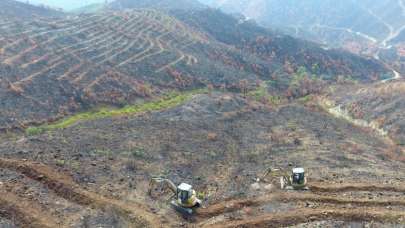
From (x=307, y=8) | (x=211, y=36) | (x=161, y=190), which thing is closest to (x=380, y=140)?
(x=161, y=190)

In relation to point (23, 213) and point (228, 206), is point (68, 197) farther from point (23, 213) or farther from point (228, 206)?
point (228, 206)

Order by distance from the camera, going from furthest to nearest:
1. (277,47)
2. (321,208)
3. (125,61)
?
(277,47), (125,61), (321,208)

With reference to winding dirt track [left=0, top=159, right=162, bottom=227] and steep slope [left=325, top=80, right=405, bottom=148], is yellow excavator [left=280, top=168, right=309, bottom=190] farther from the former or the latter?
steep slope [left=325, top=80, right=405, bottom=148]

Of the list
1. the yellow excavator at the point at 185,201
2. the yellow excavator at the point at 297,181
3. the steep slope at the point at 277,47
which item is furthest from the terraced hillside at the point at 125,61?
the yellow excavator at the point at 297,181

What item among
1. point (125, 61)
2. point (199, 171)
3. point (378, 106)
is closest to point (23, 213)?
point (199, 171)

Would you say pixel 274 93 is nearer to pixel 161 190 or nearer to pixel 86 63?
pixel 86 63

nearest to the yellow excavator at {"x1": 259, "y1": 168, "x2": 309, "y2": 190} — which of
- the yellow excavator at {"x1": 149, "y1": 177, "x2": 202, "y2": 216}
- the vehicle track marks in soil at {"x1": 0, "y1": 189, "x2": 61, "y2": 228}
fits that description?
the yellow excavator at {"x1": 149, "y1": 177, "x2": 202, "y2": 216}
